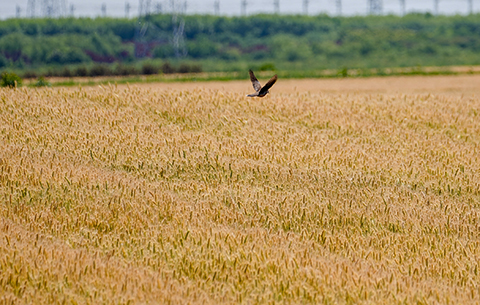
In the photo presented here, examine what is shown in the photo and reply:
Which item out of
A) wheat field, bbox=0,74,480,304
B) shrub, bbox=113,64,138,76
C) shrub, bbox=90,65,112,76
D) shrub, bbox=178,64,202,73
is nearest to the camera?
wheat field, bbox=0,74,480,304

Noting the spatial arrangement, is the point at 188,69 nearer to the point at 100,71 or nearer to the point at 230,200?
the point at 100,71

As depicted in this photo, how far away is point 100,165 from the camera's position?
941cm

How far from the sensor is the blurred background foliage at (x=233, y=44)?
5656 cm

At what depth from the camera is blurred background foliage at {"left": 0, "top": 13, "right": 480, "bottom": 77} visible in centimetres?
5656

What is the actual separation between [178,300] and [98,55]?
2274 inches

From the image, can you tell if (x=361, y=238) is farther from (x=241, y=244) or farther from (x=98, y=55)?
(x=98, y=55)

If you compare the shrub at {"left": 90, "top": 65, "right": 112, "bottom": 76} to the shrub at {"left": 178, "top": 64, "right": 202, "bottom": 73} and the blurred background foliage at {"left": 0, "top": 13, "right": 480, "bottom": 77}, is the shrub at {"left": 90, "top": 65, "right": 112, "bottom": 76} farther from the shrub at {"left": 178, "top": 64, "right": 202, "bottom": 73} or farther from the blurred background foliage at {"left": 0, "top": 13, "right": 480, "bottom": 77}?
the shrub at {"left": 178, "top": 64, "right": 202, "bottom": 73}

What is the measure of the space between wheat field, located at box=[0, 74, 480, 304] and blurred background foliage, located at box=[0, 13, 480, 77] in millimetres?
35116

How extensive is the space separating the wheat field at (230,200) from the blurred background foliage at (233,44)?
3512 centimetres

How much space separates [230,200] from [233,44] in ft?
220

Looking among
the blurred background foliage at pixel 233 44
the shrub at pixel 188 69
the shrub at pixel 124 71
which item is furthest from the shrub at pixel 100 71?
the shrub at pixel 188 69

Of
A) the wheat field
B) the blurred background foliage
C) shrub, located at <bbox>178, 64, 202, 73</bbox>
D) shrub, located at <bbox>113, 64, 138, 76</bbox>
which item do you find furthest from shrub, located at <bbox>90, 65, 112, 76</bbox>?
the wheat field

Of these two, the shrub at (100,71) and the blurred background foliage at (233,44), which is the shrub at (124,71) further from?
the blurred background foliage at (233,44)

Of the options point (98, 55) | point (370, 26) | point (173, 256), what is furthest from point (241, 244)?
point (370, 26)
